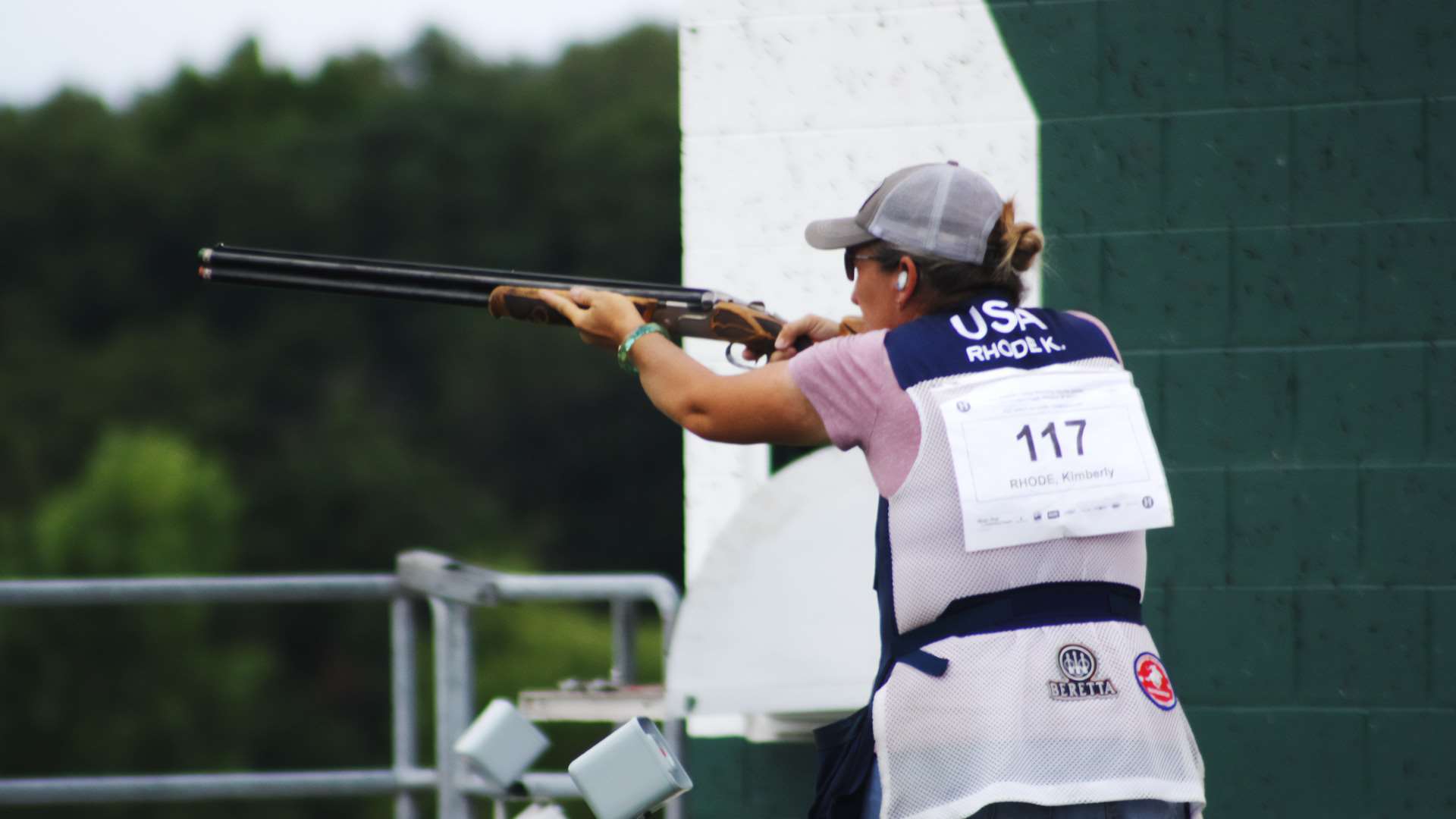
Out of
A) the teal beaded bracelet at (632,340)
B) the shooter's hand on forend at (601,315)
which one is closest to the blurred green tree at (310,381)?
the shooter's hand on forend at (601,315)

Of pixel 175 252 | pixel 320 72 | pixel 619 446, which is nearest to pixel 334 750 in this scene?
pixel 619 446

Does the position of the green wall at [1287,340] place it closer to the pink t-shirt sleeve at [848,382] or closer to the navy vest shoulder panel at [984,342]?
the navy vest shoulder panel at [984,342]

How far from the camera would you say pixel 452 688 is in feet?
15.8

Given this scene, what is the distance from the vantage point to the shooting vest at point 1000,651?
9.62ft

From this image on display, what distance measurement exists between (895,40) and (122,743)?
37101mm

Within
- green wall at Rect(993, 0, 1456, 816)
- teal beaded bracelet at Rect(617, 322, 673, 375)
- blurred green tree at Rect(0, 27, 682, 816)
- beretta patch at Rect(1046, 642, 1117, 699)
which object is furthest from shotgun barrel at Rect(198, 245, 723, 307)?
blurred green tree at Rect(0, 27, 682, 816)

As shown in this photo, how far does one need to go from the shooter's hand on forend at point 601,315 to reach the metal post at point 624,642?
112 centimetres

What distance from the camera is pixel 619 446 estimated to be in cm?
4956

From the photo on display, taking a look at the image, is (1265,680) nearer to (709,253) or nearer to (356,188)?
(709,253)

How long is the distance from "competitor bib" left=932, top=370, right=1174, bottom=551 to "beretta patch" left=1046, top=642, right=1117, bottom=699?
0.60 ft

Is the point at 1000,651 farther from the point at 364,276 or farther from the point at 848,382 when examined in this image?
the point at 364,276

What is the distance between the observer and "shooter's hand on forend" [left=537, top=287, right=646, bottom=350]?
3.60m

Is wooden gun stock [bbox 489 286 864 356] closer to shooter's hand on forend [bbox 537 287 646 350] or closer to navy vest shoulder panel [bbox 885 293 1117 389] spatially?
shooter's hand on forend [bbox 537 287 646 350]

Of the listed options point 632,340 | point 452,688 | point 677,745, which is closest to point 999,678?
point 632,340
